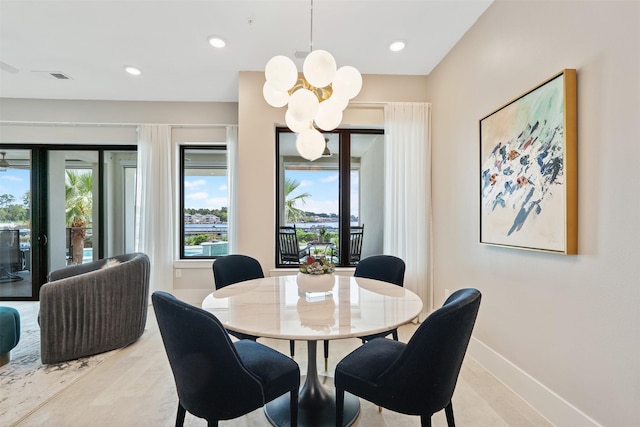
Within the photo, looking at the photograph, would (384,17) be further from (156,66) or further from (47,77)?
(47,77)

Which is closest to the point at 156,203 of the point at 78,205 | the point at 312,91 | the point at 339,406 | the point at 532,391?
the point at 78,205

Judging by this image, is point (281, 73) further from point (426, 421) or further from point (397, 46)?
point (426, 421)

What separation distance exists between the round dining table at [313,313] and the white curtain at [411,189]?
1399 mm

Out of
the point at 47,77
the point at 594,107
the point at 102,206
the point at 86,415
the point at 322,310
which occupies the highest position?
the point at 47,77

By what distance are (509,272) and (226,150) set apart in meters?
3.73

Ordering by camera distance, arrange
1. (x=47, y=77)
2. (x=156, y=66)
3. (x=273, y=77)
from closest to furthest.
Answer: (x=273, y=77), (x=156, y=66), (x=47, y=77)

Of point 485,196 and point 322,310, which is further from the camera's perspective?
point 485,196

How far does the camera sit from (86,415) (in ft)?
5.99

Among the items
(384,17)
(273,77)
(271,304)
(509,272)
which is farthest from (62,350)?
(384,17)

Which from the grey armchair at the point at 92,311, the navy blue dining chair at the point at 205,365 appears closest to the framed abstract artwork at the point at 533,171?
the navy blue dining chair at the point at 205,365

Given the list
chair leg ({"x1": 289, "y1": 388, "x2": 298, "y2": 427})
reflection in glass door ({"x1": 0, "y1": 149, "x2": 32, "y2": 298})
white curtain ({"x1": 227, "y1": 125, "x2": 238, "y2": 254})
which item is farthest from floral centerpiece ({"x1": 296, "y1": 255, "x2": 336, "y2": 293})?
reflection in glass door ({"x1": 0, "y1": 149, "x2": 32, "y2": 298})

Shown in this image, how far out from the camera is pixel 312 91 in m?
1.89

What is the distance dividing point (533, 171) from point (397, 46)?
1786 mm

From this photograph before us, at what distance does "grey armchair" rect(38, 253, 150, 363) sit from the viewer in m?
2.40
